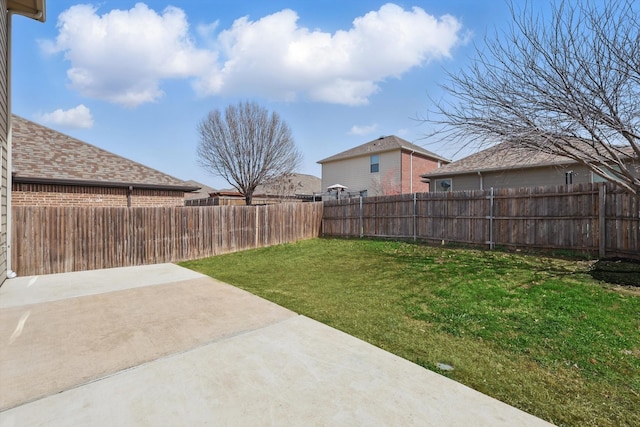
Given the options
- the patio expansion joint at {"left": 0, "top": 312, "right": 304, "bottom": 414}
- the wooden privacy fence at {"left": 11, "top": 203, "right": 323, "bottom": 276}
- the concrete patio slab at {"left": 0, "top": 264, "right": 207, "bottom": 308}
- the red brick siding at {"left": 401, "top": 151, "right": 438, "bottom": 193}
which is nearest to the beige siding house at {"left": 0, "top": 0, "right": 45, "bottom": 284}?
the wooden privacy fence at {"left": 11, "top": 203, "right": 323, "bottom": 276}

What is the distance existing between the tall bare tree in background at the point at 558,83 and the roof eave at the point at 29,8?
28.2 ft

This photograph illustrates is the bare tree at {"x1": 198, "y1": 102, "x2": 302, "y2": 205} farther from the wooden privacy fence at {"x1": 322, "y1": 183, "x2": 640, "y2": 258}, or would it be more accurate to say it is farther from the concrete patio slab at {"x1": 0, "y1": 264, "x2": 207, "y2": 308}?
the concrete patio slab at {"x1": 0, "y1": 264, "x2": 207, "y2": 308}

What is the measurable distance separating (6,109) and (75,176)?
4042mm

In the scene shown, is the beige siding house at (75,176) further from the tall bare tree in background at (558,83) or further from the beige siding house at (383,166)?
the beige siding house at (383,166)

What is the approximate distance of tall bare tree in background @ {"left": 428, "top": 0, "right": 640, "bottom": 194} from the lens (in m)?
5.35

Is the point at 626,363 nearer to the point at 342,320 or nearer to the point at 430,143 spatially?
the point at 342,320

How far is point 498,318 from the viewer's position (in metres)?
4.22

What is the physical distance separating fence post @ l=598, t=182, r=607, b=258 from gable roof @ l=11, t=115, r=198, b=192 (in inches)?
495

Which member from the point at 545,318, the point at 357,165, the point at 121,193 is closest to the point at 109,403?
the point at 545,318

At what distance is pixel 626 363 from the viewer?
3.03m

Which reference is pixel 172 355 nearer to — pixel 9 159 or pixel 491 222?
pixel 9 159

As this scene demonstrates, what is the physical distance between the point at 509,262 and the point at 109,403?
759 cm

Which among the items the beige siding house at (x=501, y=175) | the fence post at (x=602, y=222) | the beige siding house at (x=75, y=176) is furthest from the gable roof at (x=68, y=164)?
the fence post at (x=602, y=222)

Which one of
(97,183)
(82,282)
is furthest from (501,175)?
(97,183)
